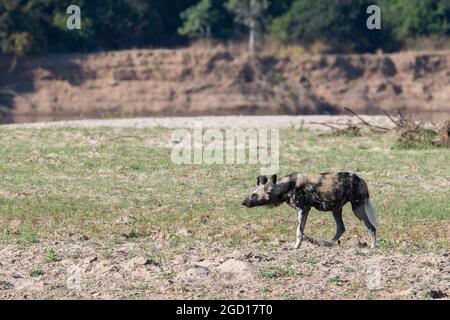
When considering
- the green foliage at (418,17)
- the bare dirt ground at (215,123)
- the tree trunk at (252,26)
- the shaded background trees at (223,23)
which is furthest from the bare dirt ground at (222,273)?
the green foliage at (418,17)

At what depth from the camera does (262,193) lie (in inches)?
477

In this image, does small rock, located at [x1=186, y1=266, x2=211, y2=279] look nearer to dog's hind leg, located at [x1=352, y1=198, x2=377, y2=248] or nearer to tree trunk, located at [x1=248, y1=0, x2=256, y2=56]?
dog's hind leg, located at [x1=352, y1=198, x2=377, y2=248]

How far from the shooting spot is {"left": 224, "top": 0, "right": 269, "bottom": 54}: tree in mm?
53031

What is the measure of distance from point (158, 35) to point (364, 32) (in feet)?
30.2

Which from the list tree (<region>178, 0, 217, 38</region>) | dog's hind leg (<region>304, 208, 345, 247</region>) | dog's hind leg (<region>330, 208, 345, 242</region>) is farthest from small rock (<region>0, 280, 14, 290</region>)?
tree (<region>178, 0, 217, 38</region>)

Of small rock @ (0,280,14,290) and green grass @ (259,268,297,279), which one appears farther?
green grass @ (259,268,297,279)

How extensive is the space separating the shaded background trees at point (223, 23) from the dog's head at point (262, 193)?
126 feet

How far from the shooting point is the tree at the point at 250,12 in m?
53.0

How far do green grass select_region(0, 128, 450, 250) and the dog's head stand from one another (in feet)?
1.71

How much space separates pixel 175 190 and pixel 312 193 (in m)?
4.30

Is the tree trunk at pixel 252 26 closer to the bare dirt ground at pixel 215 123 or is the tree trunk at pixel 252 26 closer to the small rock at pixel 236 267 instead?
the bare dirt ground at pixel 215 123

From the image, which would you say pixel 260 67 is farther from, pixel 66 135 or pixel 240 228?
pixel 240 228

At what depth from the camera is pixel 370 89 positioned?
51.0 m

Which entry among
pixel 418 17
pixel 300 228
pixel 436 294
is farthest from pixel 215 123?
pixel 418 17
